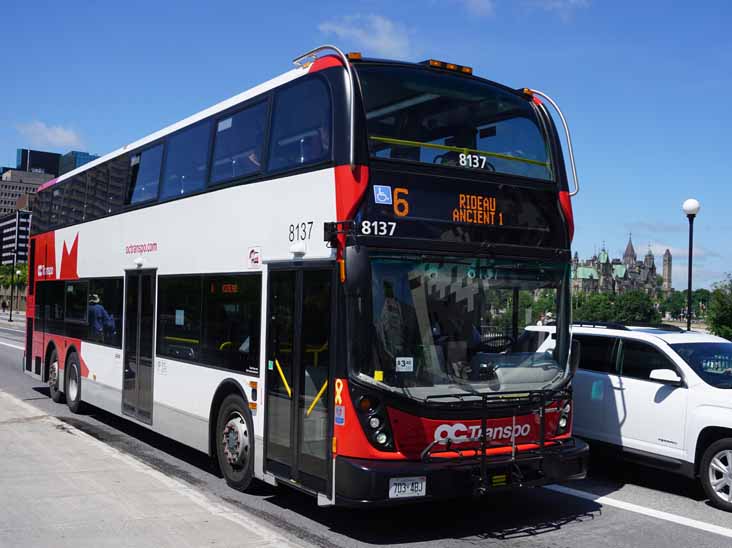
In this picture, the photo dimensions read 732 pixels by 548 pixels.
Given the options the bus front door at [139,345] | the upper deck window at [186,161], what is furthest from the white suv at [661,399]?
the bus front door at [139,345]

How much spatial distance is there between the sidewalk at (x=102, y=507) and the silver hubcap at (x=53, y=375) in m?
5.15

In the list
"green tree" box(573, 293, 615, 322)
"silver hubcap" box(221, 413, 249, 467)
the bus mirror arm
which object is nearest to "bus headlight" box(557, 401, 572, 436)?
the bus mirror arm

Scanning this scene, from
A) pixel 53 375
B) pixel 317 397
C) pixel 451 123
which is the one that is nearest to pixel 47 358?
pixel 53 375

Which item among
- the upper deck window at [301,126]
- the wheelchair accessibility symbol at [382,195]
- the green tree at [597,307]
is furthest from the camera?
the green tree at [597,307]

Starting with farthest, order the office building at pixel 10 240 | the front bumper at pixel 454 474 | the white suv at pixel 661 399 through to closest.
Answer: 1. the office building at pixel 10 240
2. the white suv at pixel 661 399
3. the front bumper at pixel 454 474

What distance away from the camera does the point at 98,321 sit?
13.0m

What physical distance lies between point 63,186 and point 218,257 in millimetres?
7737

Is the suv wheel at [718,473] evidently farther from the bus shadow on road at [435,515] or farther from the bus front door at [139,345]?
the bus front door at [139,345]

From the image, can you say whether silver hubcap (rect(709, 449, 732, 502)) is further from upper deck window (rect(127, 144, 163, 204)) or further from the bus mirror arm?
upper deck window (rect(127, 144, 163, 204))

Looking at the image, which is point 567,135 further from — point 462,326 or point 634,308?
point 634,308

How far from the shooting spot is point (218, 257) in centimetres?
908

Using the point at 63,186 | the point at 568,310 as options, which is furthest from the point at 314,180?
the point at 63,186

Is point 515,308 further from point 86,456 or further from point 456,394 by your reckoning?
point 86,456

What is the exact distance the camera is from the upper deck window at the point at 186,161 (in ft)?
31.7
